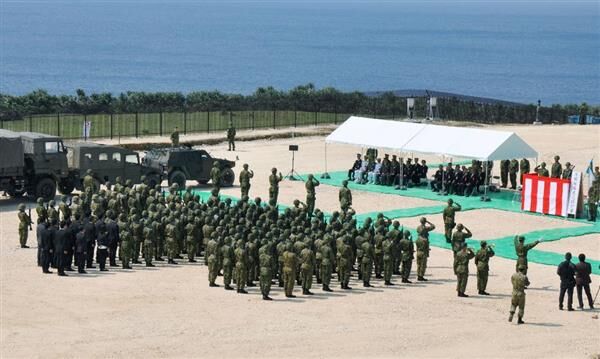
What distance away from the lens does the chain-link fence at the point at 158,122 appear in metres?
49.3

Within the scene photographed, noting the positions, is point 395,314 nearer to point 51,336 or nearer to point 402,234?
point 402,234

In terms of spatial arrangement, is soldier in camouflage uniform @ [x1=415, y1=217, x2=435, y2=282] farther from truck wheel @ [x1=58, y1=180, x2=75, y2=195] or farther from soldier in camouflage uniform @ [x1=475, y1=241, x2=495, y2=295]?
truck wheel @ [x1=58, y1=180, x2=75, y2=195]

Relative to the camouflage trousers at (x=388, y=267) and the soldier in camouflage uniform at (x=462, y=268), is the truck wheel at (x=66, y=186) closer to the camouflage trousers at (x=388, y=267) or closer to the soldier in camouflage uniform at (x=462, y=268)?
the camouflage trousers at (x=388, y=267)

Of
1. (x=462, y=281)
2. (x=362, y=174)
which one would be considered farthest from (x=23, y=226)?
(x=362, y=174)

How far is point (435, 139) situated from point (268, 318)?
16.6 metres

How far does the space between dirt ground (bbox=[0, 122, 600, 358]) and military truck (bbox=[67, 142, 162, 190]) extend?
724 cm

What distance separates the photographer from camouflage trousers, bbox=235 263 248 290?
2364 centimetres

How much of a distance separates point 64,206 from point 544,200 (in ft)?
44.5

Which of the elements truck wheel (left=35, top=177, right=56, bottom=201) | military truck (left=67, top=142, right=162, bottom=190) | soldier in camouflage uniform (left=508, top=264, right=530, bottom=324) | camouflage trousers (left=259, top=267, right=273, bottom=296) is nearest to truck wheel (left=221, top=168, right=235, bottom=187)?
military truck (left=67, top=142, right=162, bottom=190)

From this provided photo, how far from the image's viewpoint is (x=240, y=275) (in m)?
23.7

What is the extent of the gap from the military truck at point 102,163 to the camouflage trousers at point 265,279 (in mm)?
12997

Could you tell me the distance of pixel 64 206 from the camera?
2858 centimetres

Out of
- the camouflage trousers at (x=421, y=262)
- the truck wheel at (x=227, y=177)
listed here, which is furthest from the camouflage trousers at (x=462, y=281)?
the truck wheel at (x=227, y=177)

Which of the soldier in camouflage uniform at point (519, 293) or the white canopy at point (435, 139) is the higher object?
the white canopy at point (435, 139)
